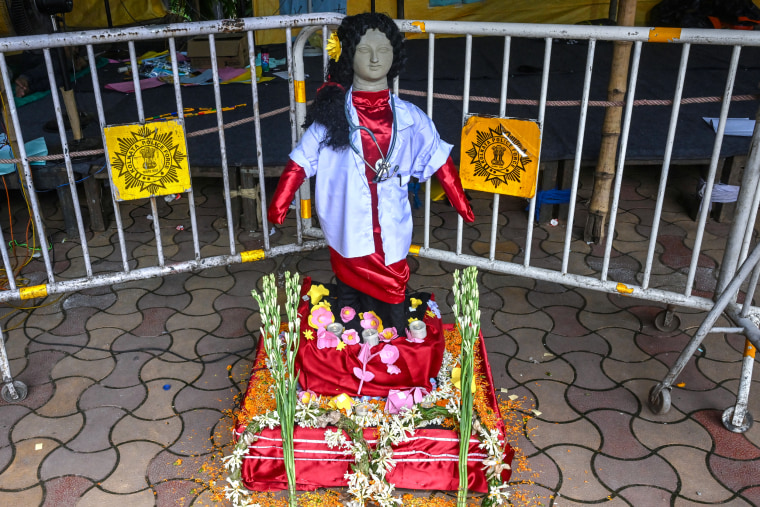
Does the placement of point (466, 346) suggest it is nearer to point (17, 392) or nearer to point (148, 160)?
point (148, 160)

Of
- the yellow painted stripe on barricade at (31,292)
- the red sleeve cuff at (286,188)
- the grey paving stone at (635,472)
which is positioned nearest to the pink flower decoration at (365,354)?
the red sleeve cuff at (286,188)

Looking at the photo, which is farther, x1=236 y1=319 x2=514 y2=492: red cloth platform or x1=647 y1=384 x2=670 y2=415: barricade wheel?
x1=647 y1=384 x2=670 y2=415: barricade wheel

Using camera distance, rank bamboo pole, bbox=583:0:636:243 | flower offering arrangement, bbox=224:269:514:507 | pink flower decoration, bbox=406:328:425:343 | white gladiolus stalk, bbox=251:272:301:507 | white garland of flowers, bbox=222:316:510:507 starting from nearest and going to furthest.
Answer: white gladiolus stalk, bbox=251:272:301:507, flower offering arrangement, bbox=224:269:514:507, white garland of flowers, bbox=222:316:510:507, pink flower decoration, bbox=406:328:425:343, bamboo pole, bbox=583:0:636:243

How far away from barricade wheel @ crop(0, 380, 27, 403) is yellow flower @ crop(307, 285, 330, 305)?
1.39 meters

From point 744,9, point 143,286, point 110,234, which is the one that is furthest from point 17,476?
point 744,9

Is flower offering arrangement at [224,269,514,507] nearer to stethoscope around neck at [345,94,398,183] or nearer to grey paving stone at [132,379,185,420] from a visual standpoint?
grey paving stone at [132,379,185,420]

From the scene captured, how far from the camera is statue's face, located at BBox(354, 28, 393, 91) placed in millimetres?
2615

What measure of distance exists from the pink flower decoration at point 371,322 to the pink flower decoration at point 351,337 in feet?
0.23

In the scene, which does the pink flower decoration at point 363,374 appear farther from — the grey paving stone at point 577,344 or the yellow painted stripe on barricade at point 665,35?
the yellow painted stripe on barricade at point 665,35

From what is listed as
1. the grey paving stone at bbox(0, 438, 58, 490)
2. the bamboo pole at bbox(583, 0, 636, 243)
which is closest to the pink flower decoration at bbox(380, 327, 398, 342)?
the grey paving stone at bbox(0, 438, 58, 490)

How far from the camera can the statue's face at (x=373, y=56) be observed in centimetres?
262

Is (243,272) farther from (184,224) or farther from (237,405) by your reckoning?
(237,405)

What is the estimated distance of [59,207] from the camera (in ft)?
16.7

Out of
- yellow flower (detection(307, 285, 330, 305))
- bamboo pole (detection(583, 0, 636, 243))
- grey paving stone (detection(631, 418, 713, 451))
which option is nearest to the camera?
grey paving stone (detection(631, 418, 713, 451))
